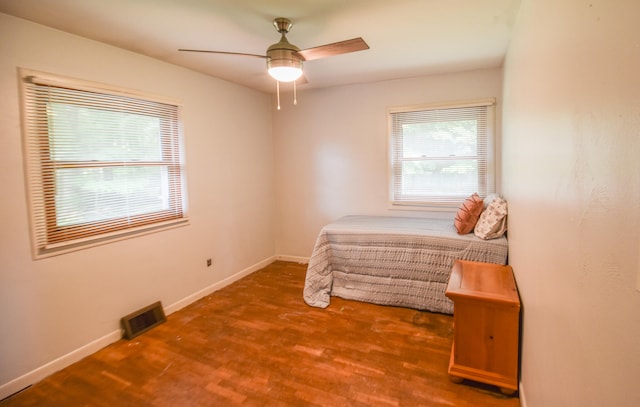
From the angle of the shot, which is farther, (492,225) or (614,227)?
(492,225)

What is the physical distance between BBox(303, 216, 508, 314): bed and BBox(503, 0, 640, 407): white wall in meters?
1.54

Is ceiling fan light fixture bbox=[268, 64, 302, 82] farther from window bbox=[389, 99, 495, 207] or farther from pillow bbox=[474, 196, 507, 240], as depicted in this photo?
pillow bbox=[474, 196, 507, 240]

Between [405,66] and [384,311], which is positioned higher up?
[405,66]

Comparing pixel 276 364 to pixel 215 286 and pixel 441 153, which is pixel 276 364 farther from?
pixel 441 153

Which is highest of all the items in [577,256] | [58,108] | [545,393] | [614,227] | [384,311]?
[58,108]

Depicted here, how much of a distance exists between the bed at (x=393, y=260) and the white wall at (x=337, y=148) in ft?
2.52

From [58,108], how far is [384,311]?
3286 mm

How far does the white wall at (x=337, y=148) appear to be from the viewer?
4012mm

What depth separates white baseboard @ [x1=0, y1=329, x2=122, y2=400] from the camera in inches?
86.7

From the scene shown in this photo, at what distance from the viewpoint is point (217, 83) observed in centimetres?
388

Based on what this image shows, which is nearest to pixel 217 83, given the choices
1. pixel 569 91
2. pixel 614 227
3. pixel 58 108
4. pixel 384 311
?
pixel 58 108

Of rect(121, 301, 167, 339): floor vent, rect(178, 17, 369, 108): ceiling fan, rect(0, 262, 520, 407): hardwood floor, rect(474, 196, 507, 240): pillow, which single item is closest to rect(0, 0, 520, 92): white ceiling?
rect(178, 17, 369, 108): ceiling fan

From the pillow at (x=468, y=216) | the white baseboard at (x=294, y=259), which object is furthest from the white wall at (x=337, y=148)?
the pillow at (x=468, y=216)

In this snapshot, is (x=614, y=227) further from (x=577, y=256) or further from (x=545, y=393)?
(x=545, y=393)
